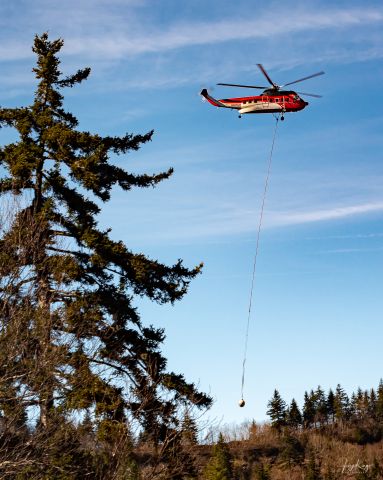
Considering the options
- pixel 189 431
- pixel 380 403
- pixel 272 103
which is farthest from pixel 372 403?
pixel 189 431

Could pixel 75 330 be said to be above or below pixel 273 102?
below

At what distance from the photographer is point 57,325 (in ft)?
69.8

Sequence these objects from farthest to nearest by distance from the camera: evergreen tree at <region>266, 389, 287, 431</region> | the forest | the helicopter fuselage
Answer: evergreen tree at <region>266, 389, 287, 431</region> < the helicopter fuselage < the forest

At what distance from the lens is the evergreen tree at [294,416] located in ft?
525

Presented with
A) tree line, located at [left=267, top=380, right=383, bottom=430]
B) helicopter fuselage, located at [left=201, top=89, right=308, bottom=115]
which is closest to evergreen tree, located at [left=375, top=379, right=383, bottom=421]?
tree line, located at [left=267, top=380, right=383, bottom=430]

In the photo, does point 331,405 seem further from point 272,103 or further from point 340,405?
point 272,103

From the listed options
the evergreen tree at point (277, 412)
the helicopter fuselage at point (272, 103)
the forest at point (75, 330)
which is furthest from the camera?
the evergreen tree at point (277, 412)

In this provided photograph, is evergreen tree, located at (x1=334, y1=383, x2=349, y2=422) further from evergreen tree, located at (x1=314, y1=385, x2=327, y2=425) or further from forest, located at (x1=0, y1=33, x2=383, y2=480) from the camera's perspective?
forest, located at (x1=0, y1=33, x2=383, y2=480)

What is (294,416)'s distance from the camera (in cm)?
16162

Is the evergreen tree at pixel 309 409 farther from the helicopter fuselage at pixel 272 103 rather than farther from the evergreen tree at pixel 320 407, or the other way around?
the helicopter fuselage at pixel 272 103

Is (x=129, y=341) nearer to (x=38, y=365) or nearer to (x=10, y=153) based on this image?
(x=38, y=365)

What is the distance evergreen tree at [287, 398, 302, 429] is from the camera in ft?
525

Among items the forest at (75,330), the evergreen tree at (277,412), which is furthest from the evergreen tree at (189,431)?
the evergreen tree at (277,412)

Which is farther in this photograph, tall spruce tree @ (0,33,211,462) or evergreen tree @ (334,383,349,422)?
evergreen tree @ (334,383,349,422)
